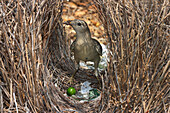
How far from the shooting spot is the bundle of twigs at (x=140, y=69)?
2.05 meters

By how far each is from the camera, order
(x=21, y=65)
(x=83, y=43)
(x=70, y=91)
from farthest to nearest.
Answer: (x=70, y=91) → (x=83, y=43) → (x=21, y=65)

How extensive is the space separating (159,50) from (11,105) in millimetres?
1253

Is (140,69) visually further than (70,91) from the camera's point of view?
No

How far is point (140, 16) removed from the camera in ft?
8.03

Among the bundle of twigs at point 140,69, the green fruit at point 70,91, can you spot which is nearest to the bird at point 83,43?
the green fruit at point 70,91

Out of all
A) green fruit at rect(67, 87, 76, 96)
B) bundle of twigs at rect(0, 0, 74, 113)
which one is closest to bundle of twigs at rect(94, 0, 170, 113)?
bundle of twigs at rect(0, 0, 74, 113)

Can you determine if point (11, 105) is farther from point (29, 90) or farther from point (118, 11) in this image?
point (118, 11)

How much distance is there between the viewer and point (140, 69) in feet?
6.78

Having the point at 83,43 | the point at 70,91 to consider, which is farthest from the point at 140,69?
the point at 70,91

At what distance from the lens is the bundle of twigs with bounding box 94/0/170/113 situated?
2049 millimetres

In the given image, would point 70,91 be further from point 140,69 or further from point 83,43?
point 140,69

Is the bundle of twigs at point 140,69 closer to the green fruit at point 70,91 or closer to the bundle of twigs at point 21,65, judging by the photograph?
the bundle of twigs at point 21,65

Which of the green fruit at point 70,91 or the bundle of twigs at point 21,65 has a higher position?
the bundle of twigs at point 21,65

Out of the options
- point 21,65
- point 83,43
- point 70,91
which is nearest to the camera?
point 21,65
